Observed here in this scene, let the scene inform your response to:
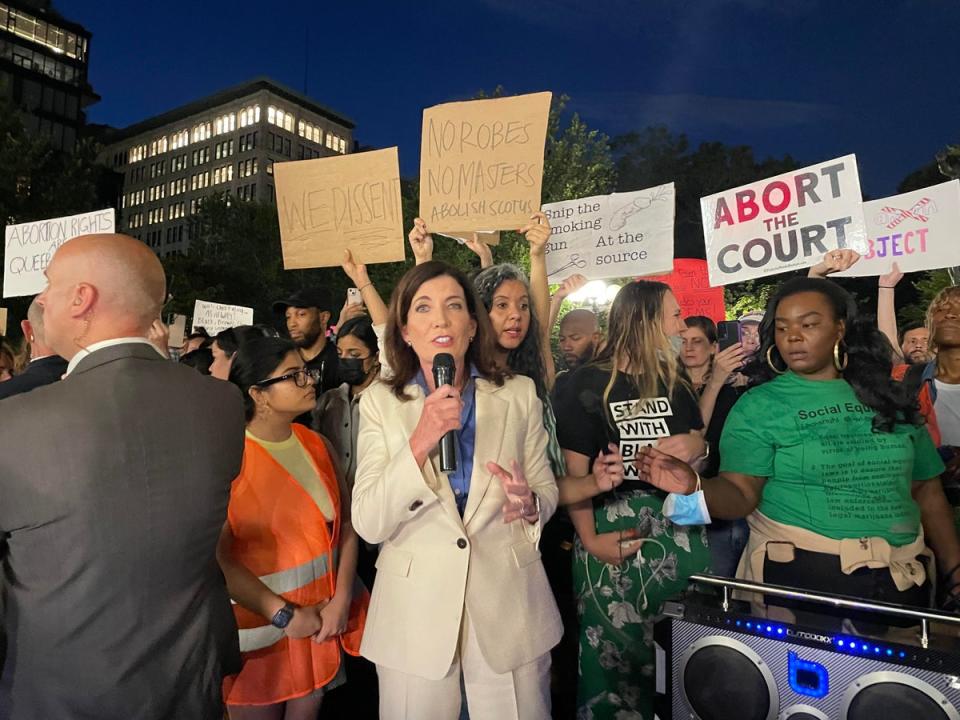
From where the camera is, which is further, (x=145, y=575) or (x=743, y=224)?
(x=743, y=224)

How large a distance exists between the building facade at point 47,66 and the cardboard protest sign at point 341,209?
6486cm

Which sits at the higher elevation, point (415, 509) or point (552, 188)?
point (552, 188)

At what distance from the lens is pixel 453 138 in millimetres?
3604

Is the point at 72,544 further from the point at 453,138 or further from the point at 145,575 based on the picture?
the point at 453,138

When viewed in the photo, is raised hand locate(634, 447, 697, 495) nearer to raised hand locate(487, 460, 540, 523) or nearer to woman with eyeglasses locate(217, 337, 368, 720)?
raised hand locate(487, 460, 540, 523)

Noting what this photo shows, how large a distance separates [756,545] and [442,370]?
53.9 inches

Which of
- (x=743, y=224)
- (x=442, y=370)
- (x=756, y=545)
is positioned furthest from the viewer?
(x=743, y=224)

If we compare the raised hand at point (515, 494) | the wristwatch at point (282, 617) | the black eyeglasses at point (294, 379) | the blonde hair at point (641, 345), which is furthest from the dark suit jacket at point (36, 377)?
the blonde hair at point (641, 345)

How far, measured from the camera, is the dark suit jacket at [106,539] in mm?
1469

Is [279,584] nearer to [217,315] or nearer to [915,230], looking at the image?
[915,230]

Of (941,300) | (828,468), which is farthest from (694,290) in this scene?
(828,468)

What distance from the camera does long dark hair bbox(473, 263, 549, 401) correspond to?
115 inches

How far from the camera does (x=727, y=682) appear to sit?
1506 mm

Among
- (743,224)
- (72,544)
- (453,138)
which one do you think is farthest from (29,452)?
(743,224)
